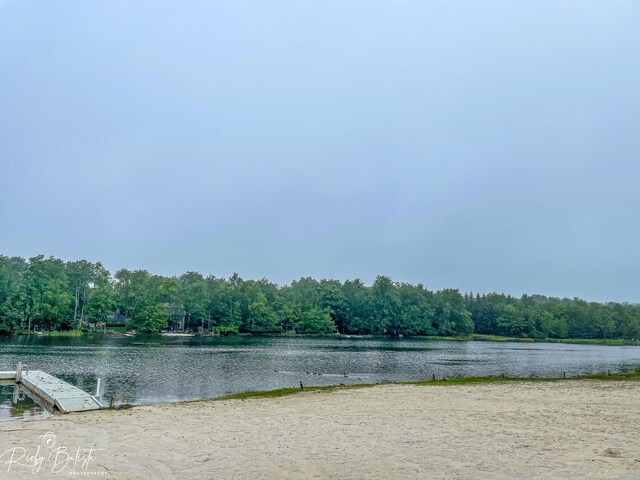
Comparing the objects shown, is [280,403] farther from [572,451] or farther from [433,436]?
[572,451]

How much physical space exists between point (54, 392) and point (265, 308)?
106775 millimetres

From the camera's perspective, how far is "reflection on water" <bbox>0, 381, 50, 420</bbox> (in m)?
18.9

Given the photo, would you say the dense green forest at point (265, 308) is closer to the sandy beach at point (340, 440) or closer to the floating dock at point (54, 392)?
the floating dock at point (54, 392)

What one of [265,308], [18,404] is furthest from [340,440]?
[265,308]

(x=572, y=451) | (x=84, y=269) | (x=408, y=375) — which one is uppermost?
(x=84, y=269)

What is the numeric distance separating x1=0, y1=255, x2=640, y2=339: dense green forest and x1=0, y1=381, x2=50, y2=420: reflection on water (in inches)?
3062

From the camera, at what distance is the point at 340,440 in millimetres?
12570

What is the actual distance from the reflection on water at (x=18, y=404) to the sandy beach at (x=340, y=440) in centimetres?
342

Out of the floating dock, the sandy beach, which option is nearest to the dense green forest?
the floating dock

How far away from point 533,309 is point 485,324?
58.4 feet

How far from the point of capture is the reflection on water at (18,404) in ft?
62.0

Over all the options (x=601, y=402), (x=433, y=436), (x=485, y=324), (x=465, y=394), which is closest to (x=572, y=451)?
(x=433, y=436)

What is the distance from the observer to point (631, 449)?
11.5 metres

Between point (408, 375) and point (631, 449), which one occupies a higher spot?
point (631, 449)
